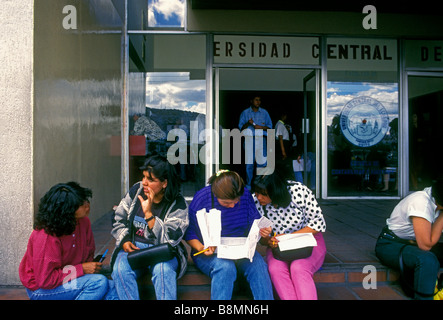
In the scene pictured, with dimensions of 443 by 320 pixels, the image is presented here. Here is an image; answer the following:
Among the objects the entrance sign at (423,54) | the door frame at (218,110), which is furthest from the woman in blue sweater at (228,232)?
the entrance sign at (423,54)

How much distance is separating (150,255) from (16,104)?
179 cm

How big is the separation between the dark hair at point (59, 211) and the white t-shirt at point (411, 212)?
252 centimetres

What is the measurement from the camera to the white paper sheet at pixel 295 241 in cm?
296

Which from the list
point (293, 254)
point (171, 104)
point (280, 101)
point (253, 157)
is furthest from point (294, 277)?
point (280, 101)

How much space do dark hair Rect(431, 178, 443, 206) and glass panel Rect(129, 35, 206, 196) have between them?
14.1 ft

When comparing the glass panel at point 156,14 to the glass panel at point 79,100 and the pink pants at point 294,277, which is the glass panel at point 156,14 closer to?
the glass panel at point 79,100

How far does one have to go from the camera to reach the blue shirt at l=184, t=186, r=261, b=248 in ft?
10.0

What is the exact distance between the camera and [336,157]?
7125 millimetres

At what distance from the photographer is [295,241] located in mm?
2971

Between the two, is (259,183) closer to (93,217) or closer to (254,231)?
(254,231)

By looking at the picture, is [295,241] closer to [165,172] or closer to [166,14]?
[165,172]

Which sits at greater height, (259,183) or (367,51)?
(367,51)

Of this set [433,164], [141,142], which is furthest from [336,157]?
[141,142]
